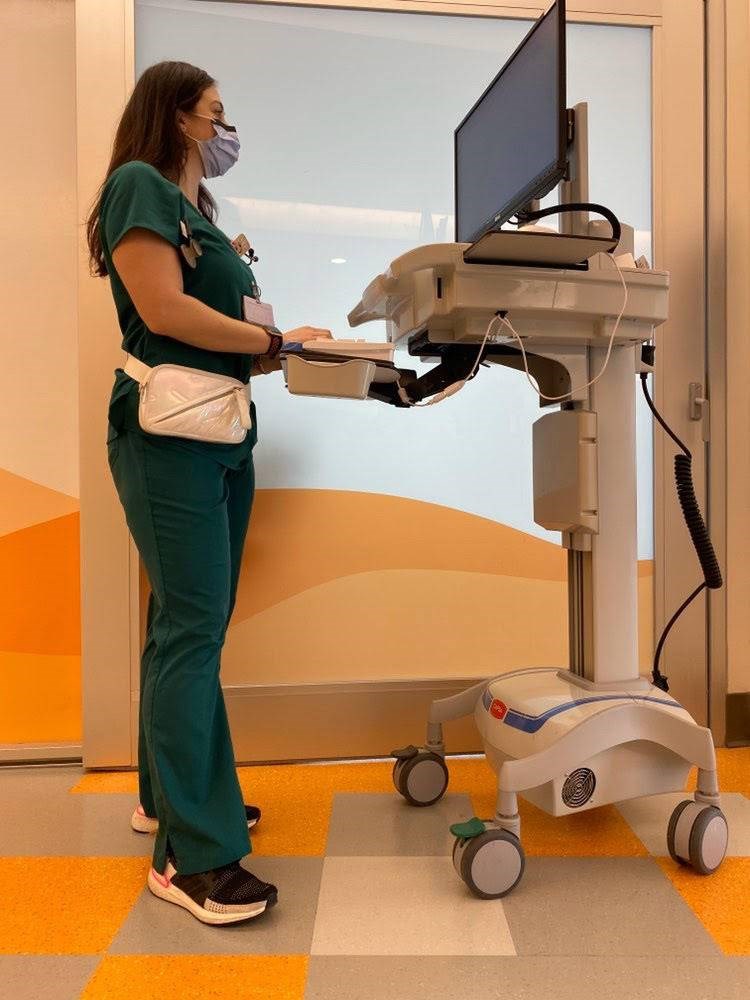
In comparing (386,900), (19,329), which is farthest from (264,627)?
(19,329)

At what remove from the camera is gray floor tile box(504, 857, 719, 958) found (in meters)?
1.20

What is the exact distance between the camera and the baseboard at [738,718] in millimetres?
2084

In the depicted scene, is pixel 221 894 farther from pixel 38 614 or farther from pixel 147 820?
pixel 38 614

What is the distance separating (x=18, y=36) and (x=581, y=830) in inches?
89.1

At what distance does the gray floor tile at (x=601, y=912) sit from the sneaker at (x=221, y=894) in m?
0.40

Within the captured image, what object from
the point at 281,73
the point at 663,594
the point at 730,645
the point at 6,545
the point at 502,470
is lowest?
the point at 730,645

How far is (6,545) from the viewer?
203cm

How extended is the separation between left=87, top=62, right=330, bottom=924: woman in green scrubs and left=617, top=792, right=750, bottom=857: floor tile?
2.46 ft

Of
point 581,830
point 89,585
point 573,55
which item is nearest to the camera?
point 581,830

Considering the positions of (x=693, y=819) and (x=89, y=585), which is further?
(x=89, y=585)

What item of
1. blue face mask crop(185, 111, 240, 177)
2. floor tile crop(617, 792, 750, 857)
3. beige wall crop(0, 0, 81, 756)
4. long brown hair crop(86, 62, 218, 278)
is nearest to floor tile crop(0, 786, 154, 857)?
beige wall crop(0, 0, 81, 756)

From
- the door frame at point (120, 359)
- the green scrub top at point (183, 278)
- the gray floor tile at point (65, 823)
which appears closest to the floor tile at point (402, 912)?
the gray floor tile at point (65, 823)

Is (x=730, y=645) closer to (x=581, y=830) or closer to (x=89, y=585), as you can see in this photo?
(x=581, y=830)

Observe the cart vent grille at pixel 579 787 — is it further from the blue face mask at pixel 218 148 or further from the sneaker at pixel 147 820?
the blue face mask at pixel 218 148
